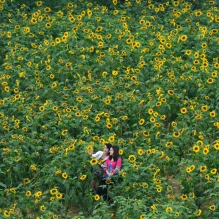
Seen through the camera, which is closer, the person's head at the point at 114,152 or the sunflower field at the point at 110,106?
the sunflower field at the point at 110,106

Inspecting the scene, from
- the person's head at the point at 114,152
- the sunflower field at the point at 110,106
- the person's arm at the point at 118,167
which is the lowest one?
the sunflower field at the point at 110,106

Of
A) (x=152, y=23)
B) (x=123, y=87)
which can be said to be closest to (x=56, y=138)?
(x=123, y=87)

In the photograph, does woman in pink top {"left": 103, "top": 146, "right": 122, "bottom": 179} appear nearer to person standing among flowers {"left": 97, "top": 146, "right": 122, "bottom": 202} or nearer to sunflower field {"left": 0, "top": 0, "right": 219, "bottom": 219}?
person standing among flowers {"left": 97, "top": 146, "right": 122, "bottom": 202}

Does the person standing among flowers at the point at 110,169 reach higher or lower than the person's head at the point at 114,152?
lower

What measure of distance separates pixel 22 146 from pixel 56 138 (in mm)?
680

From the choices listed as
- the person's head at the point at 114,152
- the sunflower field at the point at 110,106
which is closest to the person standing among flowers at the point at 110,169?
the person's head at the point at 114,152

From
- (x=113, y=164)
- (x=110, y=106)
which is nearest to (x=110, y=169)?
(x=113, y=164)

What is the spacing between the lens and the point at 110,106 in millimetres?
14719

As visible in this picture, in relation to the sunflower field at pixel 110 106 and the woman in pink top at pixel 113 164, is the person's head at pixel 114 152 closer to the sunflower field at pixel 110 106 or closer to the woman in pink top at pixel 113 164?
the woman in pink top at pixel 113 164

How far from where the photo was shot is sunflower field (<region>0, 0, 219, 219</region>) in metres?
12.7

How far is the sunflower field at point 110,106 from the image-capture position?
12680mm

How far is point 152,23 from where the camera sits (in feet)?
60.0

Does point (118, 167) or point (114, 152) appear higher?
point (114, 152)

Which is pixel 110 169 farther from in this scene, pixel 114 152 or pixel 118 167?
pixel 114 152
